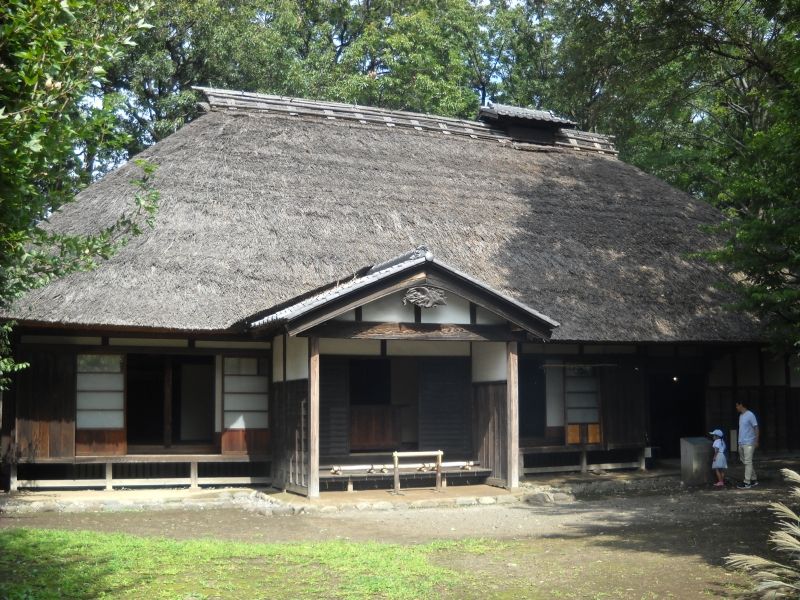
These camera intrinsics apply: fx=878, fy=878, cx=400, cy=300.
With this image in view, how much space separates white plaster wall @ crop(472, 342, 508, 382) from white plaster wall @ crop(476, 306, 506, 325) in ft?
1.96

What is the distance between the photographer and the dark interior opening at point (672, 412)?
19625 millimetres

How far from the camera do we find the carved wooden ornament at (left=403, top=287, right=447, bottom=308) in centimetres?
1341

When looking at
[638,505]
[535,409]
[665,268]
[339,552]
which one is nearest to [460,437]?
[535,409]

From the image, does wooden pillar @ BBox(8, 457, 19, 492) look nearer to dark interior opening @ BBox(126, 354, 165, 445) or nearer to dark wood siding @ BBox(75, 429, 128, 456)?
dark wood siding @ BBox(75, 429, 128, 456)

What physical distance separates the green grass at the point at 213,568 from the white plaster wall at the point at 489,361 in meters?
5.08

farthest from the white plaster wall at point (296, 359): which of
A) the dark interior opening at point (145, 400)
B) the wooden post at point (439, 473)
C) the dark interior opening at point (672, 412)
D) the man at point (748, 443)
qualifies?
the dark interior opening at point (672, 412)

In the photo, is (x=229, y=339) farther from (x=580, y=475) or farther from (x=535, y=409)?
(x=580, y=475)

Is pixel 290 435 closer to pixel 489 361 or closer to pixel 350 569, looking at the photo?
pixel 489 361

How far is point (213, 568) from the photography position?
8336 millimetres

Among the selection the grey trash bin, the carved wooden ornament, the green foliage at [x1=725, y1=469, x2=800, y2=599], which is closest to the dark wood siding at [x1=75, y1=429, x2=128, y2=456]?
the carved wooden ornament

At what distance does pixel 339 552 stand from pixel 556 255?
991 cm

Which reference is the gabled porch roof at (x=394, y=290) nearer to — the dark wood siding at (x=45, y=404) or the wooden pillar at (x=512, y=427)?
the wooden pillar at (x=512, y=427)

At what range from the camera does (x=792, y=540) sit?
23.9 feet

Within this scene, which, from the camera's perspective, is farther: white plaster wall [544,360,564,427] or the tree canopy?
white plaster wall [544,360,564,427]
